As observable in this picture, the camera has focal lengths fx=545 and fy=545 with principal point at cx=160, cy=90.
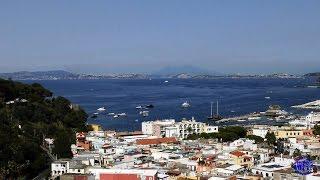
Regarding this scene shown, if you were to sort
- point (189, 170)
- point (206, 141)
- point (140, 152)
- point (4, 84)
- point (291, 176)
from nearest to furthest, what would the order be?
1. point (291, 176)
2. point (189, 170)
3. point (140, 152)
4. point (206, 141)
5. point (4, 84)

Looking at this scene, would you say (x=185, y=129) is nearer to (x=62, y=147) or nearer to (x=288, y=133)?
(x=288, y=133)

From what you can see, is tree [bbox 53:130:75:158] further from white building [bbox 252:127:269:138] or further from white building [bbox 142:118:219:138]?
white building [bbox 252:127:269:138]

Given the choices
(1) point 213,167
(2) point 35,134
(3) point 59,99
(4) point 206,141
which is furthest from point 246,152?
(3) point 59,99

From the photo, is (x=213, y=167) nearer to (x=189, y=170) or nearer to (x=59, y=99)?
(x=189, y=170)

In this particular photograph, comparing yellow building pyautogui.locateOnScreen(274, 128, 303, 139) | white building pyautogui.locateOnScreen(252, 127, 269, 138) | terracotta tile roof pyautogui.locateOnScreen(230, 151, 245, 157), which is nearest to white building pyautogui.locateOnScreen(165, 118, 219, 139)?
white building pyautogui.locateOnScreen(252, 127, 269, 138)

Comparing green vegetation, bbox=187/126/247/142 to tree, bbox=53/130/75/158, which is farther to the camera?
green vegetation, bbox=187/126/247/142

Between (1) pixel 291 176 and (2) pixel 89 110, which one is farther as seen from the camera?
(2) pixel 89 110

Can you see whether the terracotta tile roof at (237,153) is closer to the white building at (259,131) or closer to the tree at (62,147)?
the tree at (62,147)

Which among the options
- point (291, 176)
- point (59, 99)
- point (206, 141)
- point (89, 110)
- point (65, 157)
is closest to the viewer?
point (291, 176)

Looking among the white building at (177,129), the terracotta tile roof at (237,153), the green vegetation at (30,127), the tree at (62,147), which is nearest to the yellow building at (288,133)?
the white building at (177,129)
